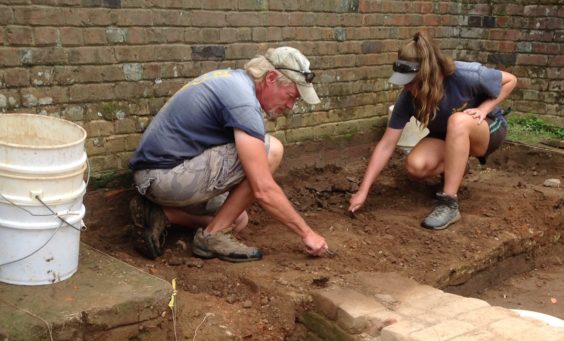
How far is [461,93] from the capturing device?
4.32 m

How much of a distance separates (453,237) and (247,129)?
1659 millimetres

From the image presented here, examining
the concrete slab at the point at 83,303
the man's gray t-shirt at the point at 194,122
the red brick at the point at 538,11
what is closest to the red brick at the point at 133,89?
the man's gray t-shirt at the point at 194,122

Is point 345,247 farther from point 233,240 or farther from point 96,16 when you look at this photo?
point 96,16

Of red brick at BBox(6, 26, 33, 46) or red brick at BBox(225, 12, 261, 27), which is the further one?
red brick at BBox(225, 12, 261, 27)

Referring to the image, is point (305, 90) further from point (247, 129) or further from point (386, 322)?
point (386, 322)

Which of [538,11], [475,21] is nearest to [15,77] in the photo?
[475,21]

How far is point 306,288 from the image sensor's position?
3.23 m

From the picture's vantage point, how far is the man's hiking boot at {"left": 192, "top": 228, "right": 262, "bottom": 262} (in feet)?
11.5

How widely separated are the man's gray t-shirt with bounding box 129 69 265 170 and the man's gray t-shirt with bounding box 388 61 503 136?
1.37 m

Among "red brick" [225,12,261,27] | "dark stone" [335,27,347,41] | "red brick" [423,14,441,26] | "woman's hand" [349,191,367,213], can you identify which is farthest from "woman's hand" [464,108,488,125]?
"red brick" [423,14,441,26]

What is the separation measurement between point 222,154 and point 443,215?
5.34 feet

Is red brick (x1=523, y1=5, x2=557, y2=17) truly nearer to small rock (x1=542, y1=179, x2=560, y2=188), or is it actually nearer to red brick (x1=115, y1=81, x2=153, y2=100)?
small rock (x1=542, y1=179, x2=560, y2=188)

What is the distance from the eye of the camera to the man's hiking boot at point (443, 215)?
165 inches

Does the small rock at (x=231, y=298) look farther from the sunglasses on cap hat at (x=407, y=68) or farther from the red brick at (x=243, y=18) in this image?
the red brick at (x=243, y=18)
